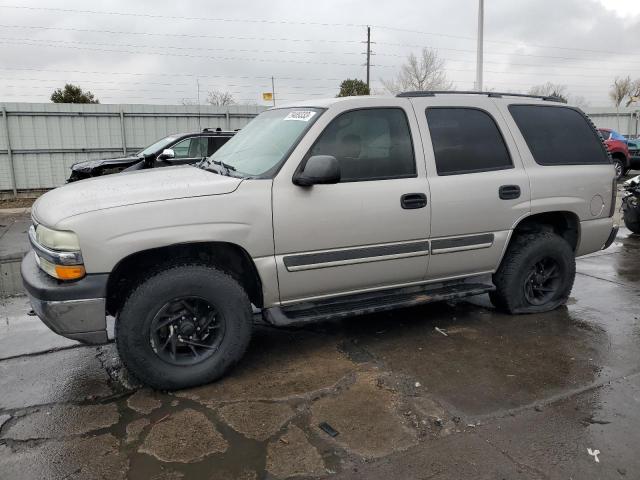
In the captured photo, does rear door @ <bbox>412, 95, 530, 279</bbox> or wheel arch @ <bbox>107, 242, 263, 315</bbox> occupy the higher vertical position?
rear door @ <bbox>412, 95, 530, 279</bbox>

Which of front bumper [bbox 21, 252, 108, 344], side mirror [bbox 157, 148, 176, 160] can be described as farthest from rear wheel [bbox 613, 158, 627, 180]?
front bumper [bbox 21, 252, 108, 344]

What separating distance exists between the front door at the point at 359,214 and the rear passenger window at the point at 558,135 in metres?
1.20

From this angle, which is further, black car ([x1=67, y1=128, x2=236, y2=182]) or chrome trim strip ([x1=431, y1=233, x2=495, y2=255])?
black car ([x1=67, y1=128, x2=236, y2=182])

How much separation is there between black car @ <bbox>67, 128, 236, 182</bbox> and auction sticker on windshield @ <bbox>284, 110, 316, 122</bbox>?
6.03 metres

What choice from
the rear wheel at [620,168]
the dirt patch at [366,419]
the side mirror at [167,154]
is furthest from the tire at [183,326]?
the rear wheel at [620,168]

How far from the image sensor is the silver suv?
3271 mm

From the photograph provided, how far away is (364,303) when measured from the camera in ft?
13.0

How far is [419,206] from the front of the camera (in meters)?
3.99

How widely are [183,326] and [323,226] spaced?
3.70 feet

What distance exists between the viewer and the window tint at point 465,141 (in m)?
4.21

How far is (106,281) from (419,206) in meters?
2.21

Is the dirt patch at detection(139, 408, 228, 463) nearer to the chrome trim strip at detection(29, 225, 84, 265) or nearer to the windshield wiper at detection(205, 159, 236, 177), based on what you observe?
the chrome trim strip at detection(29, 225, 84, 265)

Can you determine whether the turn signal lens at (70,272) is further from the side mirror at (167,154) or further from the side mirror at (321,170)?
the side mirror at (167,154)

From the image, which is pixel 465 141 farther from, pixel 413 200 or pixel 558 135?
pixel 558 135
